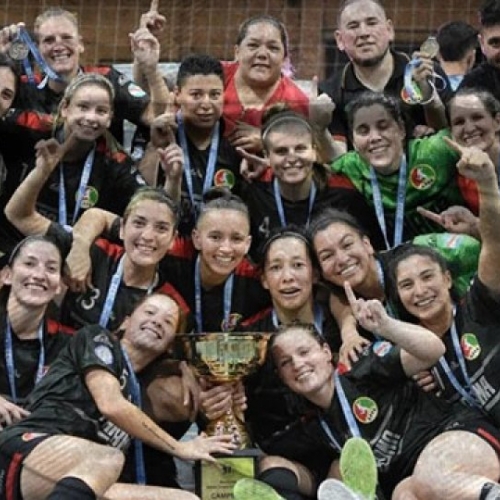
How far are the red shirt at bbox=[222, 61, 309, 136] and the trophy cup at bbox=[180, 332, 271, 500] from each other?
3.59 ft

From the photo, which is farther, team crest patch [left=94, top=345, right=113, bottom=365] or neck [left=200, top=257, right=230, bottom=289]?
neck [left=200, top=257, right=230, bottom=289]

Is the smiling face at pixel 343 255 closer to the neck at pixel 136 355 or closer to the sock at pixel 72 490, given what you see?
the neck at pixel 136 355

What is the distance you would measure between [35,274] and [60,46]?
1187 mm

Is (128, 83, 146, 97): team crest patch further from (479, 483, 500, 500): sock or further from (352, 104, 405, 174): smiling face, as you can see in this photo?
(479, 483, 500, 500): sock

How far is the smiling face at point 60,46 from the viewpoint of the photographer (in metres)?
5.23

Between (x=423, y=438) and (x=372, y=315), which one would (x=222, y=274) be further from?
(x=423, y=438)

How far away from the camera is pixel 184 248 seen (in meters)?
4.75

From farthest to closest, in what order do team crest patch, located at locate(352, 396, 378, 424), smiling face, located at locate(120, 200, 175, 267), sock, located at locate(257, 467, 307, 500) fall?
1. smiling face, located at locate(120, 200, 175, 267)
2. team crest patch, located at locate(352, 396, 378, 424)
3. sock, located at locate(257, 467, 307, 500)

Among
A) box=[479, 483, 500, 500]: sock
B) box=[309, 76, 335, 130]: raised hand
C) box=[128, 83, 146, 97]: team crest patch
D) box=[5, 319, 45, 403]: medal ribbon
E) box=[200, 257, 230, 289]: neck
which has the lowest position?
box=[479, 483, 500, 500]: sock

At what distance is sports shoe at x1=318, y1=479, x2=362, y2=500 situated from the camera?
3.71m

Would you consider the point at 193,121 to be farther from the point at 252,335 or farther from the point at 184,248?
the point at 252,335

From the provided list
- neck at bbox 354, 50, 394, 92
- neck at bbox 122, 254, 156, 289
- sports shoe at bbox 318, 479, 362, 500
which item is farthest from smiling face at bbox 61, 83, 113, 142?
sports shoe at bbox 318, 479, 362, 500

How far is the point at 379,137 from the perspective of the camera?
475 centimetres

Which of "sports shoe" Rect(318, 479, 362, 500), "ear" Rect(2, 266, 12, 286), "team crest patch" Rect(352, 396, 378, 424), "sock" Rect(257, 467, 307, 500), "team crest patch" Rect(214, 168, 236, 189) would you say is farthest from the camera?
"team crest patch" Rect(214, 168, 236, 189)
